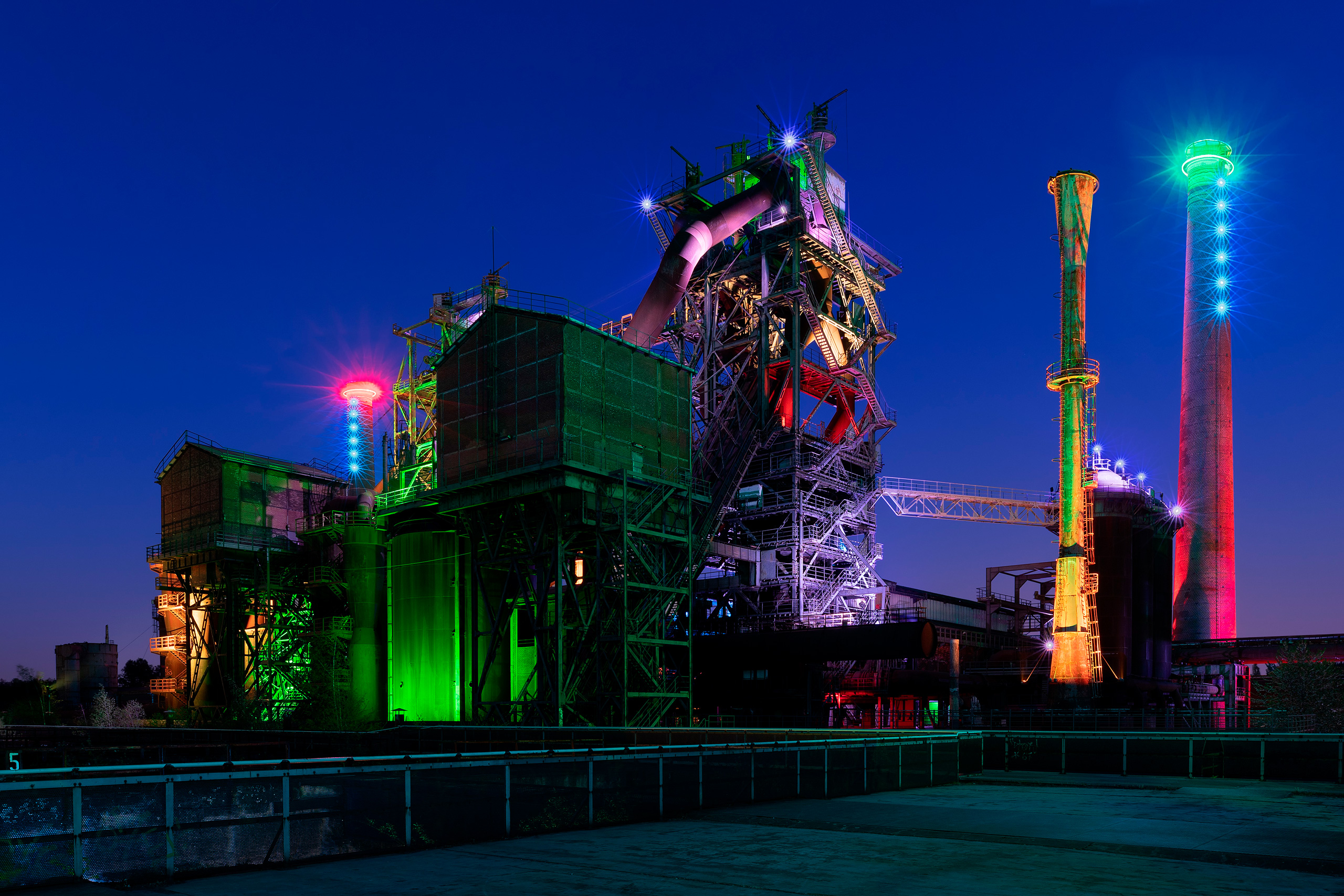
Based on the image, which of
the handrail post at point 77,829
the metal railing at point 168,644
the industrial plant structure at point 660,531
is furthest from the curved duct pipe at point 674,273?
the handrail post at point 77,829

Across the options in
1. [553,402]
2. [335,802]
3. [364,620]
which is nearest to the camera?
[335,802]

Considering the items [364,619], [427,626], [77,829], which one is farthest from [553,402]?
[77,829]

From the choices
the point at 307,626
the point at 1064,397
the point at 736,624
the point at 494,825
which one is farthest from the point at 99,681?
the point at 494,825

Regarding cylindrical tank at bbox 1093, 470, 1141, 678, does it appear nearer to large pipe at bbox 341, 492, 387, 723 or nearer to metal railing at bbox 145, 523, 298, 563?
large pipe at bbox 341, 492, 387, 723

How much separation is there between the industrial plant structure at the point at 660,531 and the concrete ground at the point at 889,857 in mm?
26553

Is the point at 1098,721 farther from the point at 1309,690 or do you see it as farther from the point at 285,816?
the point at 285,816

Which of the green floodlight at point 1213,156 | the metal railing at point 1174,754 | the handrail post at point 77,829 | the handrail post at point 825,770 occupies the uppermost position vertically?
the green floodlight at point 1213,156

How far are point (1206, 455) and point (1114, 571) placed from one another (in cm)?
2259

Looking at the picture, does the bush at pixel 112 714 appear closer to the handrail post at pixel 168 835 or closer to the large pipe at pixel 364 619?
the large pipe at pixel 364 619

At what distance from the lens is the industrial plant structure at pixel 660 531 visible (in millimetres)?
47125

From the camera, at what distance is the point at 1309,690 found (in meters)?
53.6

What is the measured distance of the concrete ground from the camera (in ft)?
41.2

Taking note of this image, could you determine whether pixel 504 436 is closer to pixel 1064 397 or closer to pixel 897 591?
pixel 1064 397

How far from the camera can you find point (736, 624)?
207 feet
